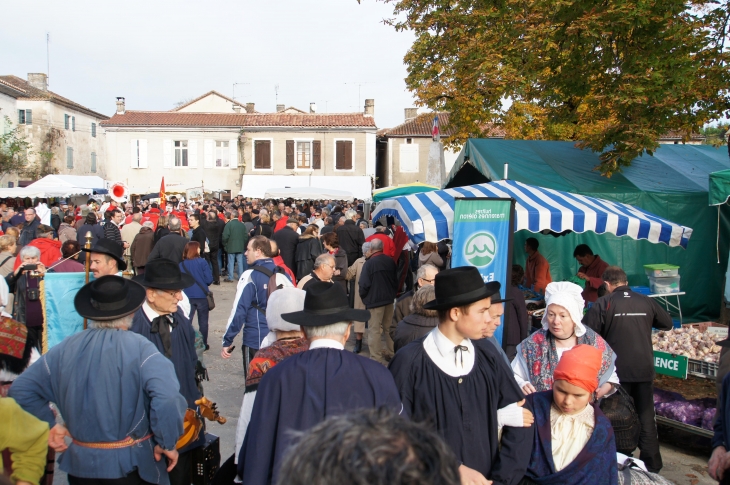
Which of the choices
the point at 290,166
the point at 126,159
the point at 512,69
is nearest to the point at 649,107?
the point at 512,69

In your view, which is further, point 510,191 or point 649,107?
point 649,107

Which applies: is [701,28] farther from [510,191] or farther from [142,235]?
[142,235]

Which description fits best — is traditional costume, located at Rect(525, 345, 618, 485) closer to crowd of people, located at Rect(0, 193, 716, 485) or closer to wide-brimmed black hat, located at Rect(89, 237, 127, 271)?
crowd of people, located at Rect(0, 193, 716, 485)

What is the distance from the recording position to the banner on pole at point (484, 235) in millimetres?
6180

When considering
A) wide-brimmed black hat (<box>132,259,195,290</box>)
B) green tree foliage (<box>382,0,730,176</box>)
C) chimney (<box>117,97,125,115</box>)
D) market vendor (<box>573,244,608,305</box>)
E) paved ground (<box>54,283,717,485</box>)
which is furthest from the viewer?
chimney (<box>117,97,125,115</box>)

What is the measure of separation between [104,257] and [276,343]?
226 centimetres

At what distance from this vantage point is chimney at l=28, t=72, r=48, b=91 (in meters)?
45.3

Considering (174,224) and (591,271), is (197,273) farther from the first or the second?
Result: (591,271)

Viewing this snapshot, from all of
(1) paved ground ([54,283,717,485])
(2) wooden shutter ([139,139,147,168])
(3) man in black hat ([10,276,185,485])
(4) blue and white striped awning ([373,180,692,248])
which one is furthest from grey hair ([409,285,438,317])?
(2) wooden shutter ([139,139,147,168])

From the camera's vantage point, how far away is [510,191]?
7.45 metres

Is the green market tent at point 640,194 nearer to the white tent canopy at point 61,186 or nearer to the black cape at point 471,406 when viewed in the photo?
the black cape at point 471,406

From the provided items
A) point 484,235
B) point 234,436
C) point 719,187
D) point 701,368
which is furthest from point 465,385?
point 719,187

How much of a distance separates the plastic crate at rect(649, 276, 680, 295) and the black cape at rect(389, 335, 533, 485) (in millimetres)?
6889

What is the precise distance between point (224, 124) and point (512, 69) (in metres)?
29.4
